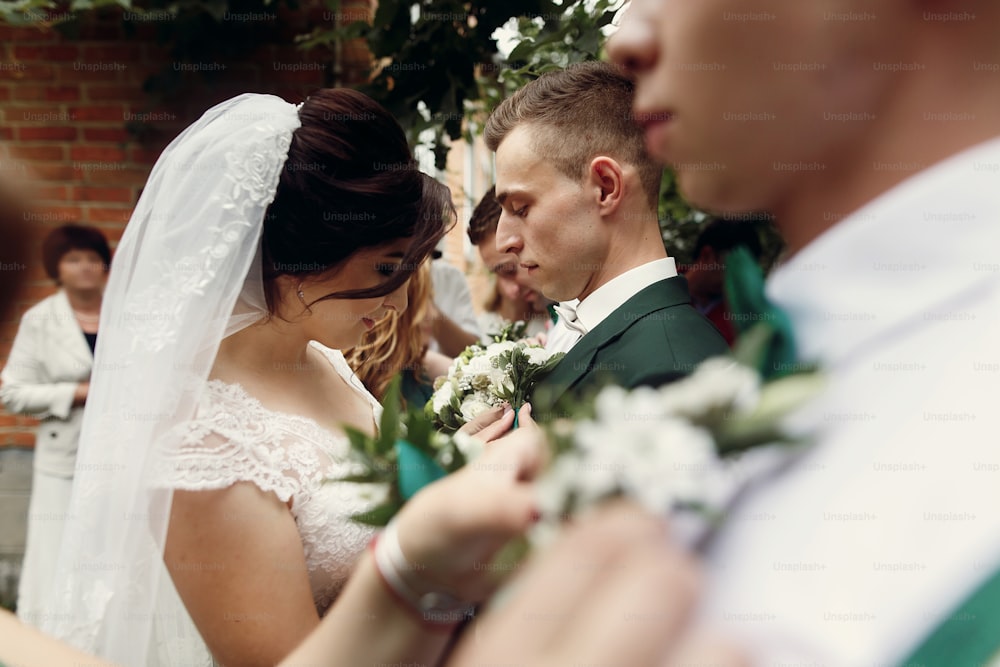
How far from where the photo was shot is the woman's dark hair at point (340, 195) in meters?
2.04

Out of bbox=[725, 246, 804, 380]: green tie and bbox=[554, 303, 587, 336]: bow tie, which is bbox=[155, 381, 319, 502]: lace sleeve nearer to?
bbox=[554, 303, 587, 336]: bow tie

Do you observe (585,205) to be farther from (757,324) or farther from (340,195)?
(757,324)

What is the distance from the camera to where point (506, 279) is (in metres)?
4.46

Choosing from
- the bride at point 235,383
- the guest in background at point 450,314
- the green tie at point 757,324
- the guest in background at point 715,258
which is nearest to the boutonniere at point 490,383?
the bride at point 235,383

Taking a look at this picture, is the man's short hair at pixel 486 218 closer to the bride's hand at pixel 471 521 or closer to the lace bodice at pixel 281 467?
the lace bodice at pixel 281 467

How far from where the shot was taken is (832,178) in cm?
77

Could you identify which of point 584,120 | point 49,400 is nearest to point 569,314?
point 584,120

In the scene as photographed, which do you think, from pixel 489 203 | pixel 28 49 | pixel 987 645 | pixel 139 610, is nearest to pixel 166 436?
pixel 139 610

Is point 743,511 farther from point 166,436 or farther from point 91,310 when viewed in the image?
point 91,310

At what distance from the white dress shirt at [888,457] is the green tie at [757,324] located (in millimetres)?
22

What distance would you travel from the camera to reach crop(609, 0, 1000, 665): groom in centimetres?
58

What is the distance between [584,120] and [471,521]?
176 cm

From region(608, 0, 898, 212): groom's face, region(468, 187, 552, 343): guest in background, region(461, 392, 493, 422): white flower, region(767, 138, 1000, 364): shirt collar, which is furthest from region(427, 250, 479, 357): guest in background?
region(767, 138, 1000, 364): shirt collar

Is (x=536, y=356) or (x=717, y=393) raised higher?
(x=717, y=393)
